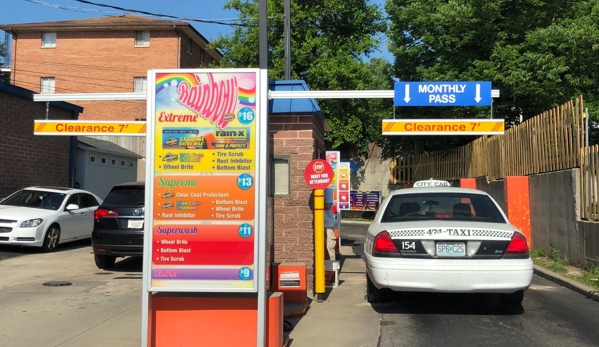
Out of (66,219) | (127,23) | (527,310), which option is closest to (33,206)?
(66,219)

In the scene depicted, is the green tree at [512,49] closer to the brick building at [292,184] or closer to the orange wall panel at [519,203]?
the orange wall panel at [519,203]

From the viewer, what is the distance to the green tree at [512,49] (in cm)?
1931

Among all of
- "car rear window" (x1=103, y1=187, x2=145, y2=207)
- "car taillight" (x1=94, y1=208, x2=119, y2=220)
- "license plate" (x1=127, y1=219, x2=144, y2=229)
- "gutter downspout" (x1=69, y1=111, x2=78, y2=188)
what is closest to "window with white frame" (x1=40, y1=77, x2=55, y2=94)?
"gutter downspout" (x1=69, y1=111, x2=78, y2=188)

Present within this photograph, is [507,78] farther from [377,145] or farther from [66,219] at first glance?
[66,219]

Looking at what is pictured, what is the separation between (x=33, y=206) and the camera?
1357cm

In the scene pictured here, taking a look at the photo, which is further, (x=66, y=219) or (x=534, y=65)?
(x=534, y=65)

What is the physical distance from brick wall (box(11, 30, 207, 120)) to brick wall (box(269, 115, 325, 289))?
28076 millimetres

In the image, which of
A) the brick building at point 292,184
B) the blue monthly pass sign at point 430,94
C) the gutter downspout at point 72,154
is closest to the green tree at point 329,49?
the gutter downspout at point 72,154

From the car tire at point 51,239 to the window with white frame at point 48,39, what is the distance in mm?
26529

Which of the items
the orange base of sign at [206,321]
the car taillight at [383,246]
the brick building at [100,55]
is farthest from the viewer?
the brick building at [100,55]

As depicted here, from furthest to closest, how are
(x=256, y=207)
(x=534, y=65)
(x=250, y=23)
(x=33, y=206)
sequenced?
(x=250, y=23) < (x=534, y=65) < (x=33, y=206) < (x=256, y=207)

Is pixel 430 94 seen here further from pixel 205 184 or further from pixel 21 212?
pixel 21 212

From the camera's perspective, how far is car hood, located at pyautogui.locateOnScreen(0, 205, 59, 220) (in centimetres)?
1254

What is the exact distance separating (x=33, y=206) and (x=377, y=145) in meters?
18.9
